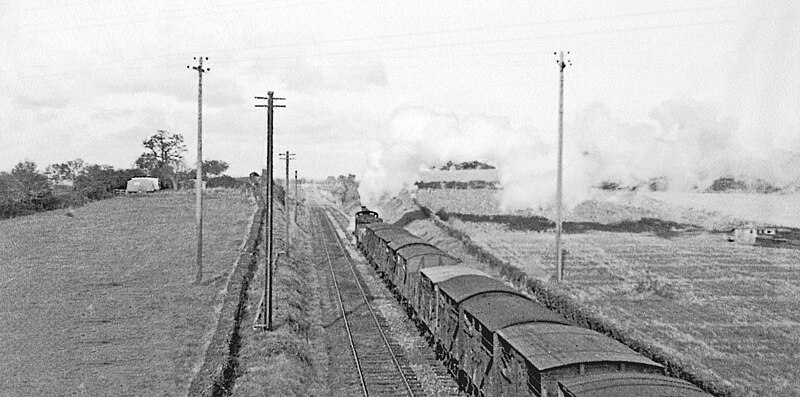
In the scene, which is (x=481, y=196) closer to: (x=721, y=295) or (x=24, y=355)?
(x=721, y=295)

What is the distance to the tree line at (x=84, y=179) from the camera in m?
68.0

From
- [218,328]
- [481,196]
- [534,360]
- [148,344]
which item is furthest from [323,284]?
[481,196]

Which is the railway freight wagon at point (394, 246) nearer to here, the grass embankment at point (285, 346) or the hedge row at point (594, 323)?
the grass embankment at point (285, 346)

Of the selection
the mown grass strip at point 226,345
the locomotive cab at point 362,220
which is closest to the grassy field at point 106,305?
the mown grass strip at point 226,345

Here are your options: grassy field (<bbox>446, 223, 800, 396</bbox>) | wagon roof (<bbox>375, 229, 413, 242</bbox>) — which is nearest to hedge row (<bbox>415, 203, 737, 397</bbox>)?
grassy field (<bbox>446, 223, 800, 396</bbox>)

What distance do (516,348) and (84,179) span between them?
95.4 meters

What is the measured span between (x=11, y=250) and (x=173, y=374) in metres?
31.7

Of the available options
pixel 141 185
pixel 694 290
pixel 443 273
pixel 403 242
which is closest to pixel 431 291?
pixel 443 273

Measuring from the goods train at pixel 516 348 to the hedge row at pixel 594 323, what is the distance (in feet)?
15.6

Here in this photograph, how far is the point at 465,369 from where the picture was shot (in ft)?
57.8

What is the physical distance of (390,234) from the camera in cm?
3722

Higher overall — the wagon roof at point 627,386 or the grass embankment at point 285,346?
the wagon roof at point 627,386

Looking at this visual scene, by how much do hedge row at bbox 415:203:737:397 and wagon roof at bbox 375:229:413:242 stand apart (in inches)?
212

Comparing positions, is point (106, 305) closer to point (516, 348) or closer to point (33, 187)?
point (516, 348)
